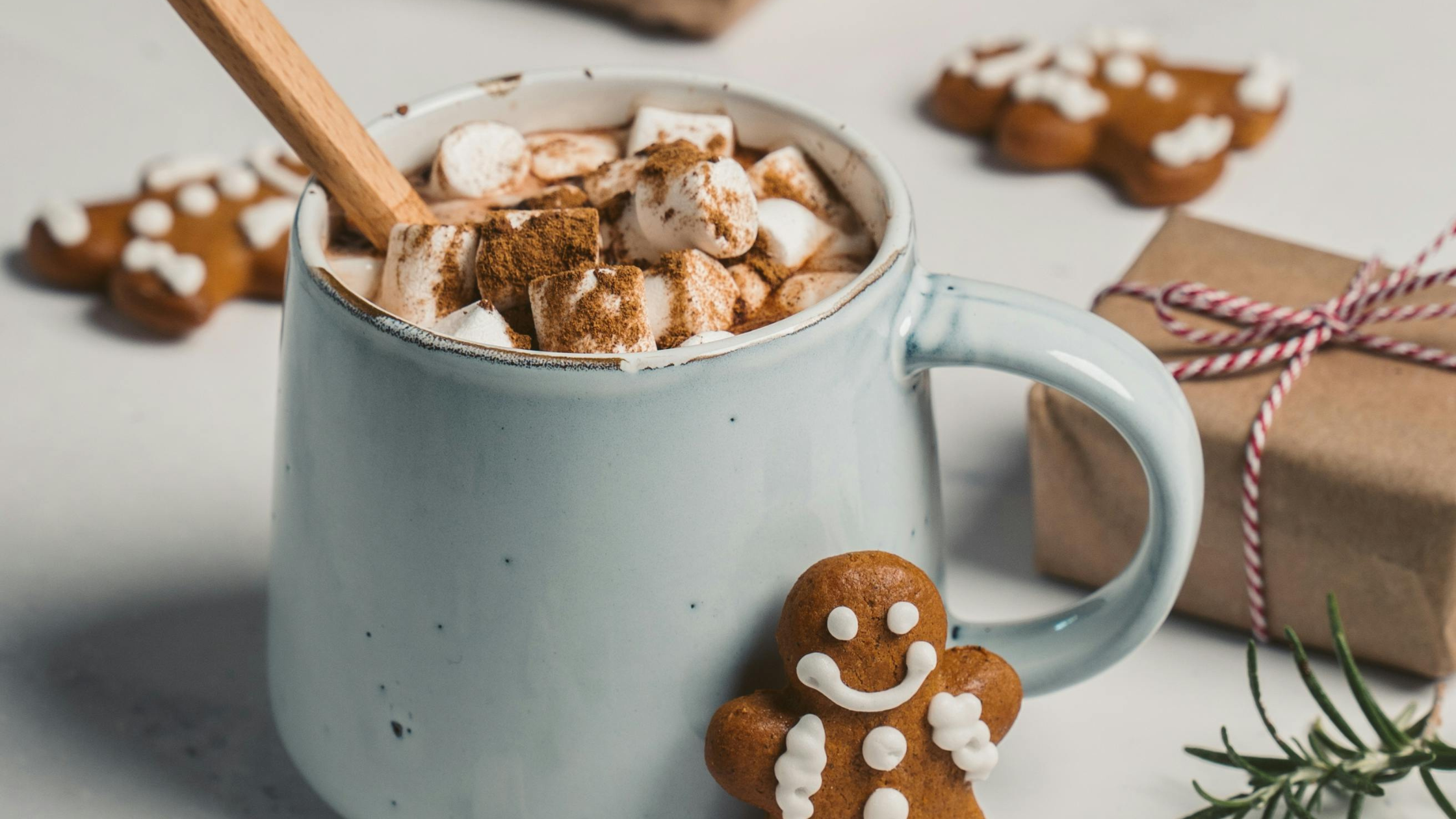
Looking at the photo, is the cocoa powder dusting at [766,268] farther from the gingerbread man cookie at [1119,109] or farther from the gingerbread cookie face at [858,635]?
the gingerbread man cookie at [1119,109]

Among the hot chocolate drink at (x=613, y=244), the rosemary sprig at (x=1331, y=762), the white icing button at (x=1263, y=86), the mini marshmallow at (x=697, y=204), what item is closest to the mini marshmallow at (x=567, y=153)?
the hot chocolate drink at (x=613, y=244)

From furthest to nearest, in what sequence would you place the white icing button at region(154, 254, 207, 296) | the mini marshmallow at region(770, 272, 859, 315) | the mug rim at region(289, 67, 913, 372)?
the white icing button at region(154, 254, 207, 296) → the mini marshmallow at region(770, 272, 859, 315) → the mug rim at region(289, 67, 913, 372)

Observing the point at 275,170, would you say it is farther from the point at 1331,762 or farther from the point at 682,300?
the point at 1331,762

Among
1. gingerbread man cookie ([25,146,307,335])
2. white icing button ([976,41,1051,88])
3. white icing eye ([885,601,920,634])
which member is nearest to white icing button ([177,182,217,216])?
gingerbread man cookie ([25,146,307,335])

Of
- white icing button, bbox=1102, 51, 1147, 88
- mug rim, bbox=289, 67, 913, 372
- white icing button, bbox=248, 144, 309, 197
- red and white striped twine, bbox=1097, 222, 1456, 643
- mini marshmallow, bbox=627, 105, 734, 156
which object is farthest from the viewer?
white icing button, bbox=1102, 51, 1147, 88

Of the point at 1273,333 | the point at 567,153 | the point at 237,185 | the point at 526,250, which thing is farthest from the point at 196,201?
the point at 1273,333

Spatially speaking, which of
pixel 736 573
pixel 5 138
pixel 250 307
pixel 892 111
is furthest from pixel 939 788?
pixel 5 138

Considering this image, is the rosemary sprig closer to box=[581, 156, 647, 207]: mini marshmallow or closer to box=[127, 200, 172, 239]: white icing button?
box=[581, 156, 647, 207]: mini marshmallow
